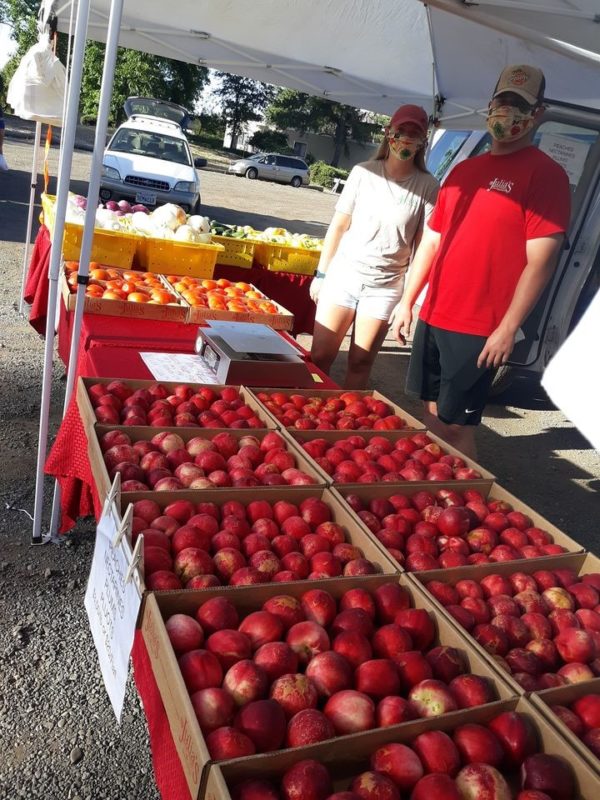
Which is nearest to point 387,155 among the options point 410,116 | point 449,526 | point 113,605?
point 410,116

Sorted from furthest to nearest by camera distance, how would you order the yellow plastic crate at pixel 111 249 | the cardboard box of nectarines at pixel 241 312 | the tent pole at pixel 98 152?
1. the yellow plastic crate at pixel 111 249
2. the cardboard box of nectarines at pixel 241 312
3. the tent pole at pixel 98 152

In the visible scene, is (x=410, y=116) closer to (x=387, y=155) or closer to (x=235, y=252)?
(x=387, y=155)

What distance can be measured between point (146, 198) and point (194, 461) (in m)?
10.8

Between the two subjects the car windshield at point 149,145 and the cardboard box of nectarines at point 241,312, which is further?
the car windshield at point 149,145

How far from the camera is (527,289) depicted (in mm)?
2795

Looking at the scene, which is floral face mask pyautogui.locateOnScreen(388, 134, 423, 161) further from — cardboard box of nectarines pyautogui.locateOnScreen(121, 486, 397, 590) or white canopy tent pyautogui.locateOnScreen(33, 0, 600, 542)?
cardboard box of nectarines pyautogui.locateOnScreen(121, 486, 397, 590)

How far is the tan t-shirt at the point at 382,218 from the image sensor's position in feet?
11.8

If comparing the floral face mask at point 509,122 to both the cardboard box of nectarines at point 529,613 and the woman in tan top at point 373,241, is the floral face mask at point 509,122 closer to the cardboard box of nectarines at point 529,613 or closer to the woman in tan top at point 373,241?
the woman in tan top at point 373,241

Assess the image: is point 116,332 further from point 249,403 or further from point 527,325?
point 527,325

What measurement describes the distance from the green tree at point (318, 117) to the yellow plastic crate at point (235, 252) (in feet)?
150

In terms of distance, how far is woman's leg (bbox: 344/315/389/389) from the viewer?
12.6ft

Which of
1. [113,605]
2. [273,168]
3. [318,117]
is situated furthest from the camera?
[318,117]

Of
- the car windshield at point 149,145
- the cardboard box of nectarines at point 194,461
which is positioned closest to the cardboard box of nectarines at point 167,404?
the cardboard box of nectarines at point 194,461

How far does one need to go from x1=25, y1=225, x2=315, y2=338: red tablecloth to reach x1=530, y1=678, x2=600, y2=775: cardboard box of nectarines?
15.1 feet
